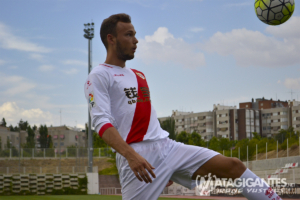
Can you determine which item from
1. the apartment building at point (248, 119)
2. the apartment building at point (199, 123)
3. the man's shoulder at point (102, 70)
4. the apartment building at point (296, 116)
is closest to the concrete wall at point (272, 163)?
the man's shoulder at point (102, 70)

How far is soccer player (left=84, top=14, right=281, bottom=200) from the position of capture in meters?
2.98

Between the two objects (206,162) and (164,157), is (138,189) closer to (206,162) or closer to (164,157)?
(164,157)

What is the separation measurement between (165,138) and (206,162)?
424 millimetres

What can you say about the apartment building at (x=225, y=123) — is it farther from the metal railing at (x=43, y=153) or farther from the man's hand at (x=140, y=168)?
the man's hand at (x=140, y=168)

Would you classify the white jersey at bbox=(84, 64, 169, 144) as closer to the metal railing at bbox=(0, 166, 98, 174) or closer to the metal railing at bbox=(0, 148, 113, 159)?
the metal railing at bbox=(0, 166, 98, 174)

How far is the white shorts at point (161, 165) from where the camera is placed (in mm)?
3047

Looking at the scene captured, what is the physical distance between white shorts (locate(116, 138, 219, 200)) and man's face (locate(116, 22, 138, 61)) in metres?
0.82

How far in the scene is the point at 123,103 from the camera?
10.7ft

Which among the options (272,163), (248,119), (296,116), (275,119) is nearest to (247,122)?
(248,119)

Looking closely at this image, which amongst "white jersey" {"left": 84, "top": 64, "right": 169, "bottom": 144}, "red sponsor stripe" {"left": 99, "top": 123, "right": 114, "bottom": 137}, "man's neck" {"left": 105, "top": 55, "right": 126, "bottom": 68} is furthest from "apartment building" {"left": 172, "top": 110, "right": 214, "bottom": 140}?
"red sponsor stripe" {"left": 99, "top": 123, "right": 114, "bottom": 137}

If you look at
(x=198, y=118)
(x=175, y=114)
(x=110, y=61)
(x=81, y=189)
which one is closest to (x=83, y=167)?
(x=81, y=189)

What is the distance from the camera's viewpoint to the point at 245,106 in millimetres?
118562

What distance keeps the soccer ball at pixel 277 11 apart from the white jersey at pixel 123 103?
4.69 m

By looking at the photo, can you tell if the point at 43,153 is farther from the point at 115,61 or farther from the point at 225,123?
the point at 225,123
